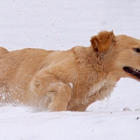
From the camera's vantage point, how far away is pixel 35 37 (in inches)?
511

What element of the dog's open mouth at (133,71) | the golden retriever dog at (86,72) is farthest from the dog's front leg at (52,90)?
the dog's open mouth at (133,71)

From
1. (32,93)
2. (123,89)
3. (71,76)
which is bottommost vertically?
(123,89)

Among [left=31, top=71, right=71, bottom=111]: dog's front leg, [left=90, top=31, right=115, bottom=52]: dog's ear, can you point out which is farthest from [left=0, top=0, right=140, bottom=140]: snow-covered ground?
[left=90, top=31, right=115, bottom=52]: dog's ear

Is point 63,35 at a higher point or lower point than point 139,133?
lower

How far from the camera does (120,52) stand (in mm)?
6133

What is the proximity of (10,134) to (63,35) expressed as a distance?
1002 cm

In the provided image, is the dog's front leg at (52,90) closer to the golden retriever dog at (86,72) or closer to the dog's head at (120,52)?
the golden retriever dog at (86,72)

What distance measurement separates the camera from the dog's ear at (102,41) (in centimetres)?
605

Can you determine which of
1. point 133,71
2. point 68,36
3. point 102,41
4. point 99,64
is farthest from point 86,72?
point 68,36

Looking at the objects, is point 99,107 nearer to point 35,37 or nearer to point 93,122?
point 93,122

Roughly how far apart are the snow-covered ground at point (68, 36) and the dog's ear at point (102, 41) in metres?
0.92

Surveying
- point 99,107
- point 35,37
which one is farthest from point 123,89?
point 35,37

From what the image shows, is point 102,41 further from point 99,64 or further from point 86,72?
point 86,72

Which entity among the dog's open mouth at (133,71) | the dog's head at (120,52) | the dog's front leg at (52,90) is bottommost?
the dog's front leg at (52,90)
